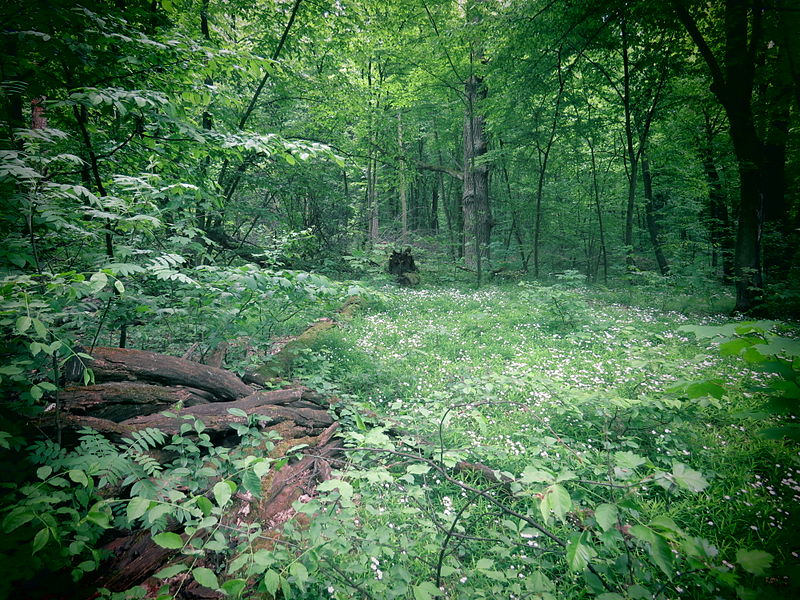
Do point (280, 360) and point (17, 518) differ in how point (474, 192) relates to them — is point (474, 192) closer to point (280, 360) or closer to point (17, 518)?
point (280, 360)

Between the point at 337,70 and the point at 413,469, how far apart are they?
9828mm

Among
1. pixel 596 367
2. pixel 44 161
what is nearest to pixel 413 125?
pixel 596 367

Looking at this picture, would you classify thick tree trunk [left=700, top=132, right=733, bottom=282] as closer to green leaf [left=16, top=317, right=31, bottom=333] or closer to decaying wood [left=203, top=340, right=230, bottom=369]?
decaying wood [left=203, top=340, right=230, bottom=369]

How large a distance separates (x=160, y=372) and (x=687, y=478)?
437 centimetres

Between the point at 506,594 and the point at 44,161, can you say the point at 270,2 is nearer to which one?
the point at 44,161

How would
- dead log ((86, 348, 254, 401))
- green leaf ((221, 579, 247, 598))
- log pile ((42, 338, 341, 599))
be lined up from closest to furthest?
green leaf ((221, 579, 247, 598))
log pile ((42, 338, 341, 599))
dead log ((86, 348, 254, 401))

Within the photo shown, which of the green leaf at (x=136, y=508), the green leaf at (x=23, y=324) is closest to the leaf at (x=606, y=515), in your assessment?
the green leaf at (x=136, y=508)

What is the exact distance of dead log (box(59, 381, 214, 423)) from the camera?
106 inches

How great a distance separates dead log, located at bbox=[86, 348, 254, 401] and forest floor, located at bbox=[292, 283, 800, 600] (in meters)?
1.00

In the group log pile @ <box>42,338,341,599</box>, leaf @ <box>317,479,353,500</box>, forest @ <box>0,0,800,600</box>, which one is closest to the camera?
leaf @ <box>317,479,353,500</box>

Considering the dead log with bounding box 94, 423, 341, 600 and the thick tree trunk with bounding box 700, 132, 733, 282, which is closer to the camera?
the dead log with bounding box 94, 423, 341, 600

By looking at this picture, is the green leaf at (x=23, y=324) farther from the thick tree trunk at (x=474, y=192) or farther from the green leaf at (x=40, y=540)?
the thick tree trunk at (x=474, y=192)

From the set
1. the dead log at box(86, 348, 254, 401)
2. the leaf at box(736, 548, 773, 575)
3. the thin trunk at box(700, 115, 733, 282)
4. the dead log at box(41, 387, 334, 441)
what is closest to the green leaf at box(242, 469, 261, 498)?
the dead log at box(41, 387, 334, 441)

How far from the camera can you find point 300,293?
373 centimetres
